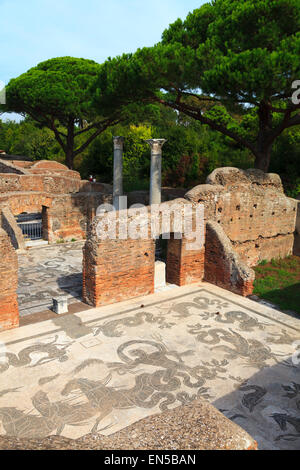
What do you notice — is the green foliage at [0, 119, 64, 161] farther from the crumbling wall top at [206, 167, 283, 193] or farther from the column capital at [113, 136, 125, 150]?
the crumbling wall top at [206, 167, 283, 193]

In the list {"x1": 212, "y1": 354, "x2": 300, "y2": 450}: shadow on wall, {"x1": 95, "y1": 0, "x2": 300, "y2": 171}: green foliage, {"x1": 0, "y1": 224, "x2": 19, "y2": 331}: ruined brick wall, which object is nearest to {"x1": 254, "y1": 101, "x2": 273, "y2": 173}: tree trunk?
{"x1": 95, "y1": 0, "x2": 300, "y2": 171}: green foliage

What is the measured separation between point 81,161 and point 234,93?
18504mm

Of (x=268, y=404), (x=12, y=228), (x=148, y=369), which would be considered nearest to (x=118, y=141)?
(x=12, y=228)

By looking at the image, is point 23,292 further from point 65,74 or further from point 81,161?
point 81,161

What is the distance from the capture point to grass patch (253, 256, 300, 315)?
30.2 feet

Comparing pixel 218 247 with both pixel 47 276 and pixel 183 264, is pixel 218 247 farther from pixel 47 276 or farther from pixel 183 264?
pixel 47 276

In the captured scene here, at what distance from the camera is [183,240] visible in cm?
920

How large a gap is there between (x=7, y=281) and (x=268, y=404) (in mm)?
4673

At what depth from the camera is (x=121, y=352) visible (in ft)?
20.5

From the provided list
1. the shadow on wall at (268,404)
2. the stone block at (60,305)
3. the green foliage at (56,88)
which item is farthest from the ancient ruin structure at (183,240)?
the green foliage at (56,88)

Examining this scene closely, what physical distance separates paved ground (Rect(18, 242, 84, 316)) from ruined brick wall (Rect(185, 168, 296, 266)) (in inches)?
148

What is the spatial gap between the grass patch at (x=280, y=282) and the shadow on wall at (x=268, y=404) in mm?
3084

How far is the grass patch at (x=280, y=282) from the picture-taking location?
30.2 ft
